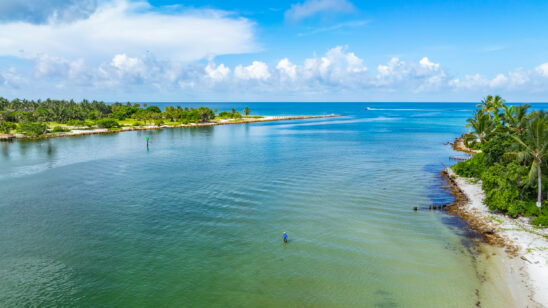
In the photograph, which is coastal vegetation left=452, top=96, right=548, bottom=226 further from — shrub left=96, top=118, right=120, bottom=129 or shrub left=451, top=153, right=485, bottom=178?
shrub left=96, top=118, right=120, bottom=129

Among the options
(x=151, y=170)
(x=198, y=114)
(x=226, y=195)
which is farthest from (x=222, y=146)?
(x=198, y=114)

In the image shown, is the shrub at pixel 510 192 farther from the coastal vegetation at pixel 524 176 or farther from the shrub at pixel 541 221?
the shrub at pixel 541 221

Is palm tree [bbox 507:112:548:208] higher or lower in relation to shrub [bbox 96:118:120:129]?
lower

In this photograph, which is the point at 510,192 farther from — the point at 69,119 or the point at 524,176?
the point at 69,119

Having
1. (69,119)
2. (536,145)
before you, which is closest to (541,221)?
(536,145)

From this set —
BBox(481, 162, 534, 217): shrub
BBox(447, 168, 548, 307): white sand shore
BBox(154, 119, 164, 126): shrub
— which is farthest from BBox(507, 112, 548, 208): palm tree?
BBox(154, 119, 164, 126): shrub
